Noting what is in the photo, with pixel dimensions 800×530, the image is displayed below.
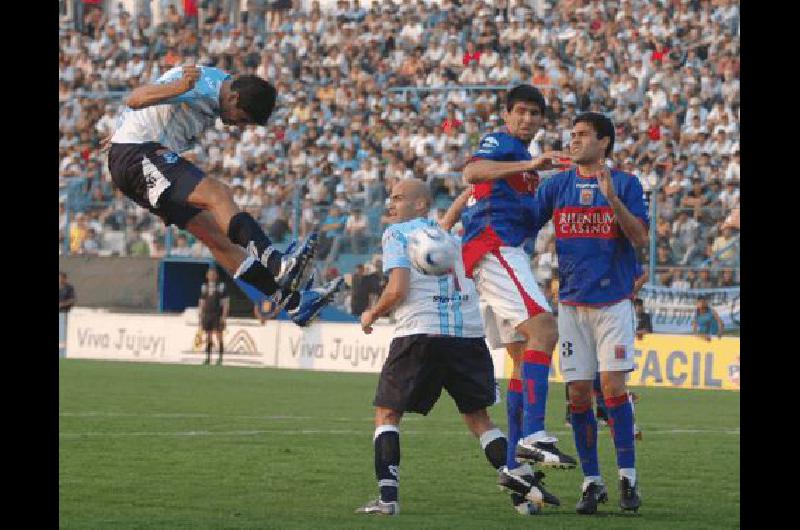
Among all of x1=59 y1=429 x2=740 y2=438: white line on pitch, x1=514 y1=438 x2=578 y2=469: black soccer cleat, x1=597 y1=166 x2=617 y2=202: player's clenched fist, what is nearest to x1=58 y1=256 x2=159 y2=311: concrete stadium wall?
x1=59 y1=429 x2=740 y2=438: white line on pitch

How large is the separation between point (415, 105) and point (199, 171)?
24646mm

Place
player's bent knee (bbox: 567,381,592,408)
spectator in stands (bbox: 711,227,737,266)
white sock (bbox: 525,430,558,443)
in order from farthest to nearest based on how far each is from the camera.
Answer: spectator in stands (bbox: 711,227,737,266)
player's bent knee (bbox: 567,381,592,408)
white sock (bbox: 525,430,558,443)

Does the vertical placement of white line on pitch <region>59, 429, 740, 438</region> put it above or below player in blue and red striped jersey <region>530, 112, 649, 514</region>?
below

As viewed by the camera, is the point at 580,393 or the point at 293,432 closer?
the point at 580,393

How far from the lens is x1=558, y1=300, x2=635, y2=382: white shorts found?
1043cm

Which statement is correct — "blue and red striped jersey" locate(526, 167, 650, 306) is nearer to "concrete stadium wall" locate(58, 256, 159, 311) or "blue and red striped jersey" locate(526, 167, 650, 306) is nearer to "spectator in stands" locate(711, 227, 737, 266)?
"spectator in stands" locate(711, 227, 737, 266)

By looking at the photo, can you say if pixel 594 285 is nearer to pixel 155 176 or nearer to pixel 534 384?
pixel 534 384

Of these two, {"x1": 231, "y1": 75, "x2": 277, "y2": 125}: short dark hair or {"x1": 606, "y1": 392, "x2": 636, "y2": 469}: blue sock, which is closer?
{"x1": 231, "y1": 75, "x2": 277, "y2": 125}: short dark hair

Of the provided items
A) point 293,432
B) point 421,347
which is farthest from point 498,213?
point 293,432

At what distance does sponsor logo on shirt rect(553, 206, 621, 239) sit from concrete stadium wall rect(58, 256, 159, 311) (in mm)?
24479

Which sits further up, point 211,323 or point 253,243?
point 253,243

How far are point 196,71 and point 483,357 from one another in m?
2.65

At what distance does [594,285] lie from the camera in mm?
10445
